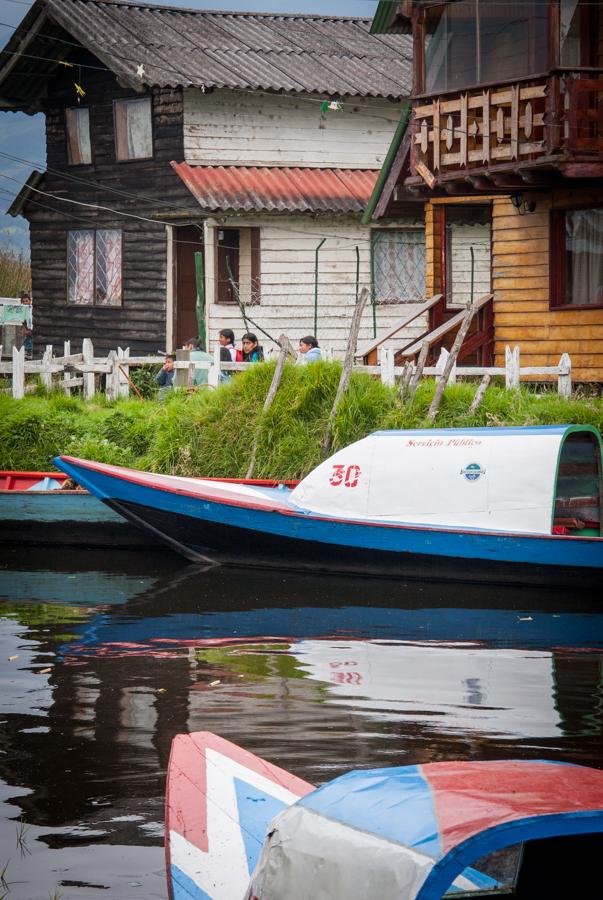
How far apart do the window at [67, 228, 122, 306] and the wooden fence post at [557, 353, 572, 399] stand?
43.2 feet

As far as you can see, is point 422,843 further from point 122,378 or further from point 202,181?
point 202,181

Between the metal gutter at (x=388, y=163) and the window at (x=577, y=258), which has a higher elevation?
the metal gutter at (x=388, y=163)

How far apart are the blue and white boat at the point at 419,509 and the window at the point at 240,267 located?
40.4 ft

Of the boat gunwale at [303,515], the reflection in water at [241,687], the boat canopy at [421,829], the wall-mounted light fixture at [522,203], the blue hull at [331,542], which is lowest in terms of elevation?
the reflection in water at [241,687]

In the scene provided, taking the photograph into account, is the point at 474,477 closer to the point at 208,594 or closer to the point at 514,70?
the point at 208,594

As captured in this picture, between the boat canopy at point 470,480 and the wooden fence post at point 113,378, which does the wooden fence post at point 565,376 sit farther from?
the wooden fence post at point 113,378

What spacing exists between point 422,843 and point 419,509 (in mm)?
10516

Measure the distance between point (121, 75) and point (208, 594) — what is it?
15931mm

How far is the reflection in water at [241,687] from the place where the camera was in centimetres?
644

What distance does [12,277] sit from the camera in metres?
45.2

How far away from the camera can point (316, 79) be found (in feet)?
90.6

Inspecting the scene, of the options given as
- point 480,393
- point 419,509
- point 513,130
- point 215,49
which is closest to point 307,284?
point 215,49

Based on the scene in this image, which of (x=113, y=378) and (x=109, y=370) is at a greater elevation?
(x=109, y=370)

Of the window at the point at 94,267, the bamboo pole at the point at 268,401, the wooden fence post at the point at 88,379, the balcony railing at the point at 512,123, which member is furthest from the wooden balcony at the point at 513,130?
the window at the point at 94,267
